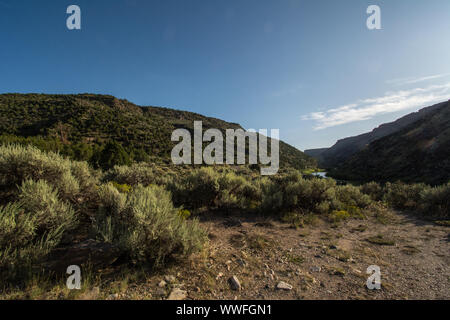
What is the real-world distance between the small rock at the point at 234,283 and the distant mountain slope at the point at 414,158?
31764 millimetres

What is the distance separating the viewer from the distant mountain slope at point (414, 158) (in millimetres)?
24688

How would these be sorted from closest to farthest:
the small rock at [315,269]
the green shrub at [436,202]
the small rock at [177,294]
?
1. the small rock at [177,294]
2. the small rock at [315,269]
3. the green shrub at [436,202]

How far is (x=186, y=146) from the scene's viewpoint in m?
41.3

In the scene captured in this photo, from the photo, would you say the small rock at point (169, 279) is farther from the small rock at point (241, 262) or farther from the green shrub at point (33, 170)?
the green shrub at point (33, 170)

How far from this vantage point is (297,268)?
317 centimetres

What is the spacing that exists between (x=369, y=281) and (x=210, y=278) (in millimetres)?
2601

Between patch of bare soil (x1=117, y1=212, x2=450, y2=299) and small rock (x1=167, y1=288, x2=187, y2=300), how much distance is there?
2cm

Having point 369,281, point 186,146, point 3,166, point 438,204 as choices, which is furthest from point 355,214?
point 186,146

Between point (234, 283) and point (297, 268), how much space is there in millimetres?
1321

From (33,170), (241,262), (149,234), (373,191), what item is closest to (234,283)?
(241,262)

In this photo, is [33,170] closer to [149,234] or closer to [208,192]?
[149,234]

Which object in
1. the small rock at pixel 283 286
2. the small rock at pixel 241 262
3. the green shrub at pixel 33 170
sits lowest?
the small rock at pixel 283 286

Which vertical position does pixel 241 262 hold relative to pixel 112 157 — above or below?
below

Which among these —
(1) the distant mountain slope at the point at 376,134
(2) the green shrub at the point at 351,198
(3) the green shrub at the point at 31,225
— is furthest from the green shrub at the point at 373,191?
(1) the distant mountain slope at the point at 376,134
